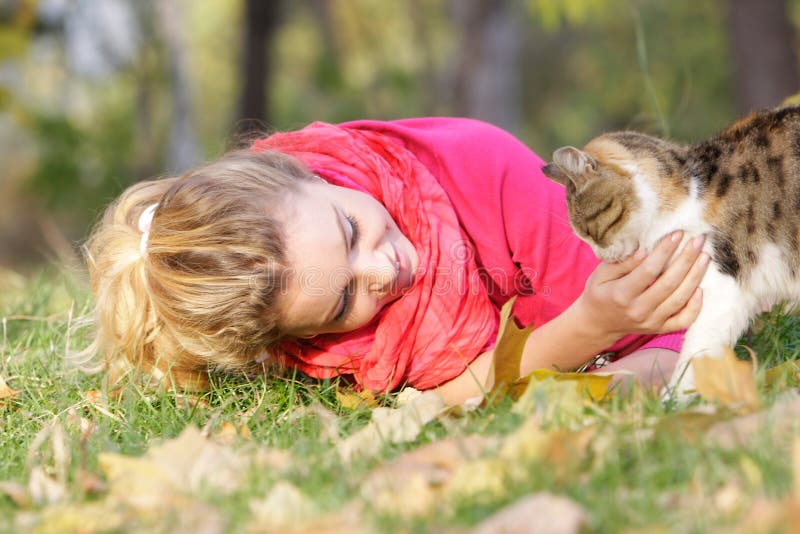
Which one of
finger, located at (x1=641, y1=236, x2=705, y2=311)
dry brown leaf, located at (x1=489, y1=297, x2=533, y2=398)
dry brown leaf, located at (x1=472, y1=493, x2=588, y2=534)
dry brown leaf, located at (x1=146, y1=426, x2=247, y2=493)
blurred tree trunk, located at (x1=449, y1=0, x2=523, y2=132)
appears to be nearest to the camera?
dry brown leaf, located at (x1=472, y1=493, x2=588, y2=534)

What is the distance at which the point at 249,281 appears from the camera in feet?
8.05

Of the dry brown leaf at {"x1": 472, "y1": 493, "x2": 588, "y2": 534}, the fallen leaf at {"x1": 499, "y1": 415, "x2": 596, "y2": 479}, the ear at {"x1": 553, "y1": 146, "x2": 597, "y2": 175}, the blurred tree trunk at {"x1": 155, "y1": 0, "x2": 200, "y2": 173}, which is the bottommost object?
the blurred tree trunk at {"x1": 155, "y1": 0, "x2": 200, "y2": 173}

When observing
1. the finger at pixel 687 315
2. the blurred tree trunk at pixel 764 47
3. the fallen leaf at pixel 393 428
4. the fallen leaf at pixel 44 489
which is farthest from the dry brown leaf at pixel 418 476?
the blurred tree trunk at pixel 764 47

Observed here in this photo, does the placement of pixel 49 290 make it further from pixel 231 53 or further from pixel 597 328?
pixel 231 53

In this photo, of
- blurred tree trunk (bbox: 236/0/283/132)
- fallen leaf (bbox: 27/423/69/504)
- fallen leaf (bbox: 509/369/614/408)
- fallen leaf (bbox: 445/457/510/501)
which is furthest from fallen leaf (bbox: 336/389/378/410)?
blurred tree trunk (bbox: 236/0/283/132)

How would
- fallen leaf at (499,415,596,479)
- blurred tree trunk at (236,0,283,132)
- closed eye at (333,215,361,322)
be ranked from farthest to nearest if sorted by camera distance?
blurred tree trunk at (236,0,283,132) → closed eye at (333,215,361,322) → fallen leaf at (499,415,596,479)

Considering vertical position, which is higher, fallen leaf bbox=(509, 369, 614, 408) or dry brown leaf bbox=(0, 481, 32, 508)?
fallen leaf bbox=(509, 369, 614, 408)

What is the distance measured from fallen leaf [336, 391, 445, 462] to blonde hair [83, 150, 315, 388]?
0.64m

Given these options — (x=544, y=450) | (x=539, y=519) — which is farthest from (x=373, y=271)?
(x=539, y=519)

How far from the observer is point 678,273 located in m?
2.24

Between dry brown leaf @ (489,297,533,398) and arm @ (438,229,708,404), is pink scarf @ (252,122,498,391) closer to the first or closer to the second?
arm @ (438,229,708,404)

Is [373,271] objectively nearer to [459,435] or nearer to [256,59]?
[459,435]

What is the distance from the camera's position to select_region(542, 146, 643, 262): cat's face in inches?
85.7

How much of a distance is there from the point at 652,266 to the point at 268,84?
826cm
